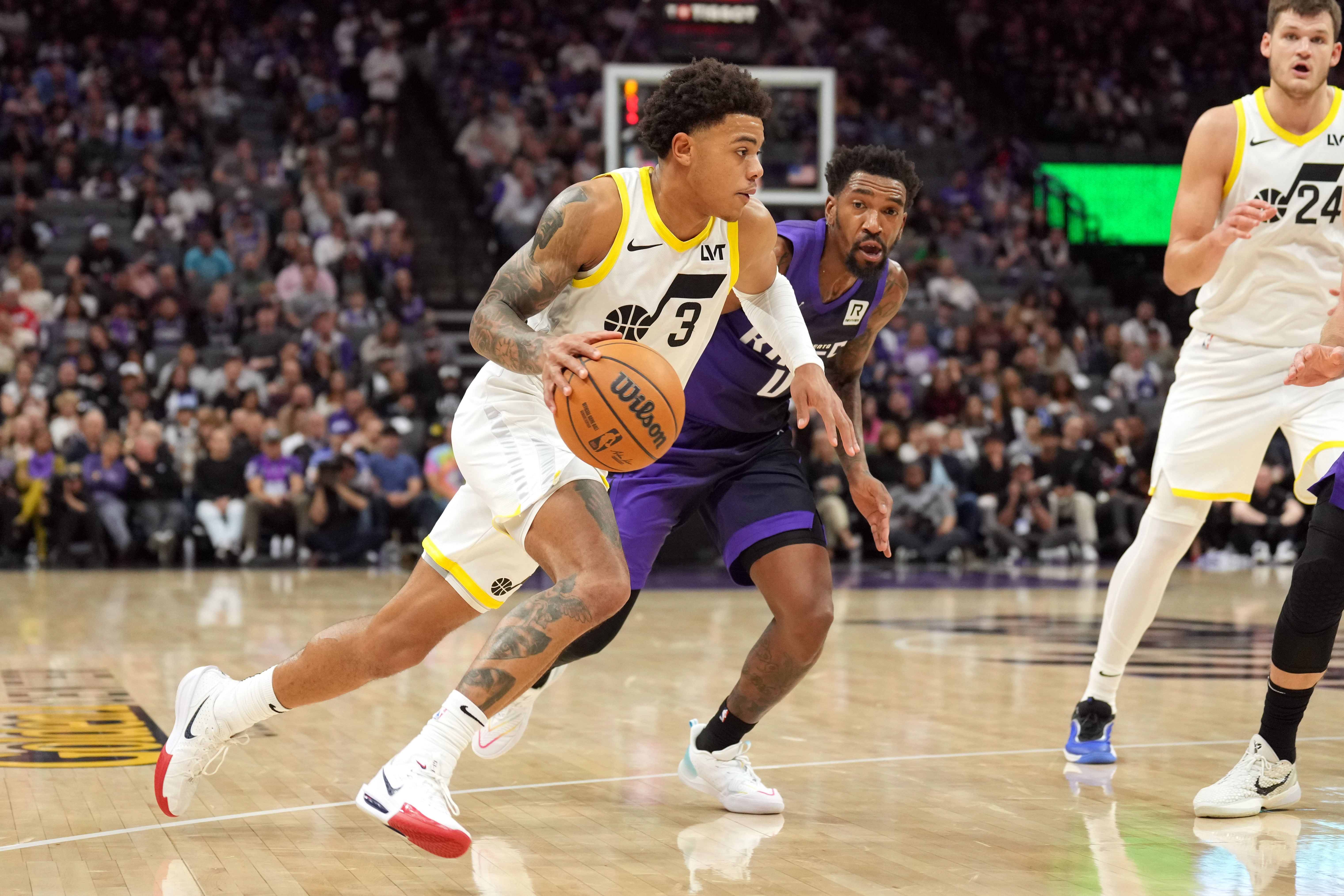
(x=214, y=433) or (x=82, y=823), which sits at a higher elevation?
(x=82, y=823)

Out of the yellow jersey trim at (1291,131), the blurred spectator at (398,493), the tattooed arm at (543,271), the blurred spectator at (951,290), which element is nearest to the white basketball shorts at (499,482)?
the tattooed arm at (543,271)

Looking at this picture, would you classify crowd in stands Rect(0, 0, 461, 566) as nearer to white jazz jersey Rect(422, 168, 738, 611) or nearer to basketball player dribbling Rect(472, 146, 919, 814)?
basketball player dribbling Rect(472, 146, 919, 814)

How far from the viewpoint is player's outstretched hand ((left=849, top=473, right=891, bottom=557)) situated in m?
4.63

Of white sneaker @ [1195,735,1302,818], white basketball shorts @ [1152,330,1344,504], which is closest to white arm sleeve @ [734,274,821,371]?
white basketball shorts @ [1152,330,1344,504]

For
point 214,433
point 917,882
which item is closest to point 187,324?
point 214,433

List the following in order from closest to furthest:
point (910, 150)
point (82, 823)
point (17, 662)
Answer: point (82, 823), point (17, 662), point (910, 150)

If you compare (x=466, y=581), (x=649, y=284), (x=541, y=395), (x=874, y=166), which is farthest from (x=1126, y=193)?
(x=466, y=581)

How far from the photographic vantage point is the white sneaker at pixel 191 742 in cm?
426

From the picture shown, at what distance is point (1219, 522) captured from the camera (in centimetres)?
1534

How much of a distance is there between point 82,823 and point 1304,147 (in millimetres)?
4003

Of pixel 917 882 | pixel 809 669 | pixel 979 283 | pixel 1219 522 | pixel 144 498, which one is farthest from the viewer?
pixel 979 283

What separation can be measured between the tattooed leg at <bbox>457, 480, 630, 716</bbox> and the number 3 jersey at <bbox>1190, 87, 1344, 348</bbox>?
2.15m

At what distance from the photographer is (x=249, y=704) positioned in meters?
4.31

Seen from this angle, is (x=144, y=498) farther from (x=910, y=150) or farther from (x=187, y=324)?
(x=910, y=150)
